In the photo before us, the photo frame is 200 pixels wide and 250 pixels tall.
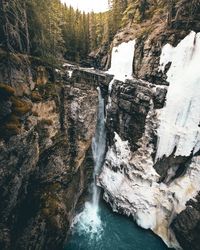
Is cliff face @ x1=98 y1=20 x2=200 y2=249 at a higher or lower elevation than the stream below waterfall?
higher

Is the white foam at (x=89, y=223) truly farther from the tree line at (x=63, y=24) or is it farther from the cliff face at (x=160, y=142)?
the tree line at (x=63, y=24)

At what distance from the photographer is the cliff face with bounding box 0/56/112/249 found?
57.1 ft

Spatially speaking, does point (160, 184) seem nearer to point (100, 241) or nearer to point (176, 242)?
point (176, 242)

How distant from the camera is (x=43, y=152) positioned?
23.1 metres

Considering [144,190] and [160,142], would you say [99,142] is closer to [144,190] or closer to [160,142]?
[160,142]

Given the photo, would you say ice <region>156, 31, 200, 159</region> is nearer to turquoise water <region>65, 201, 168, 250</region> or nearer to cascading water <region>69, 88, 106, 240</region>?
cascading water <region>69, 88, 106, 240</region>

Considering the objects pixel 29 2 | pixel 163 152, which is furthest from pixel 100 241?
pixel 29 2

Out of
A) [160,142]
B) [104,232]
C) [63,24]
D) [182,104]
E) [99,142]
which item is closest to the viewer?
[104,232]

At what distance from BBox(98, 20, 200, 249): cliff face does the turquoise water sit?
1.10 meters

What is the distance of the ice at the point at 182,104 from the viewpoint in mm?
25906

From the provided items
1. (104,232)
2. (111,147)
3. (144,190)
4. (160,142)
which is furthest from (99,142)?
(104,232)

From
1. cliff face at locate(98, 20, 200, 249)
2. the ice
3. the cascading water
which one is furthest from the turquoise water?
the ice

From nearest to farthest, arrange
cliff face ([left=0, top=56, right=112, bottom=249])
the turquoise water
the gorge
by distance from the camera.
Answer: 1. cliff face ([left=0, top=56, right=112, bottom=249])
2. the gorge
3. the turquoise water

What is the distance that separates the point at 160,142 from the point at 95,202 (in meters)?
12.1
